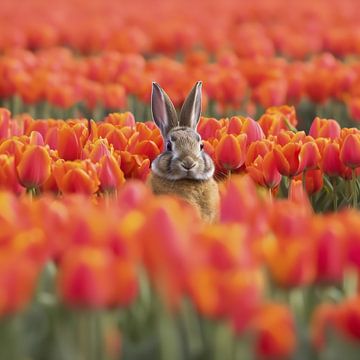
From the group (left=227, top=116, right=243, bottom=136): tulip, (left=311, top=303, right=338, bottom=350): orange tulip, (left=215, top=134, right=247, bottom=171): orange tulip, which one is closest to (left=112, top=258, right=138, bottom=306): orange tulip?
(left=311, top=303, right=338, bottom=350): orange tulip

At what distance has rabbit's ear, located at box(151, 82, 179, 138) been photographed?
4.87m

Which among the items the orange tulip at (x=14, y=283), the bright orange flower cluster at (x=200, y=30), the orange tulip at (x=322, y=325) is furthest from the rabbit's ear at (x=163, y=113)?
the bright orange flower cluster at (x=200, y=30)

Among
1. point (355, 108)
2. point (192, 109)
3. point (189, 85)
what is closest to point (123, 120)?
point (192, 109)

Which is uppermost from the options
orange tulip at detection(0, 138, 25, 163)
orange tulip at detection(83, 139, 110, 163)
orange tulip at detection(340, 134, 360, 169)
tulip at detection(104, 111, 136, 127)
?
orange tulip at detection(340, 134, 360, 169)

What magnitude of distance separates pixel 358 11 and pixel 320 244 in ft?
40.1

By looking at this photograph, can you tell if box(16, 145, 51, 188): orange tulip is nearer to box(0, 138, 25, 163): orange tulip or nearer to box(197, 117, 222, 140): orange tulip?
box(0, 138, 25, 163): orange tulip

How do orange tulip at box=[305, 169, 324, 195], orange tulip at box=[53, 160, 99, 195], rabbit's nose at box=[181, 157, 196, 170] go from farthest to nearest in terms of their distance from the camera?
orange tulip at box=[305, 169, 324, 195] → rabbit's nose at box=[181, 157, 196, 170] → orange tulip at box=[53, 160, 99, 195]

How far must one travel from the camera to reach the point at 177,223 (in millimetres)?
2529

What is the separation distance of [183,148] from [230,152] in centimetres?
28

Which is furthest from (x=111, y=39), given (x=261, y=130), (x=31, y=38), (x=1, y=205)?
(x=1, y=205)

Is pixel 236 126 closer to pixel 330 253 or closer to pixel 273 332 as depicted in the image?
pixel 330 253

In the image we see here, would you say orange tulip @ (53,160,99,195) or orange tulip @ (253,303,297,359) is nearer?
orange tulip @ (253,303,297,359)

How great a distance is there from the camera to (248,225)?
287 cm

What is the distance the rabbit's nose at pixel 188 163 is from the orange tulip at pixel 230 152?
0.96ft
